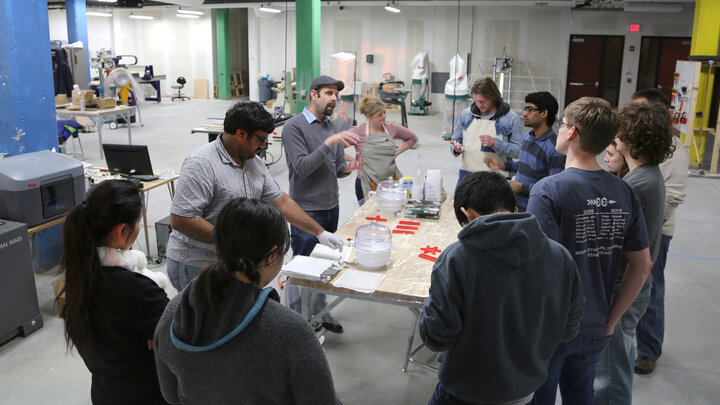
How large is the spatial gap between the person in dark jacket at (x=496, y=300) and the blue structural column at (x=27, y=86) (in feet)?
14.4

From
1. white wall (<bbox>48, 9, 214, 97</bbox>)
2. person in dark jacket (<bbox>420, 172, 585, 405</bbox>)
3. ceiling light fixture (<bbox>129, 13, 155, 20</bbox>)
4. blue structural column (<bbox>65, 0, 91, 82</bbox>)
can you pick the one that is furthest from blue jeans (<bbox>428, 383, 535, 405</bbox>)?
ceiling light fixture (<bbox>129, 13, 155, 20</bbox>)

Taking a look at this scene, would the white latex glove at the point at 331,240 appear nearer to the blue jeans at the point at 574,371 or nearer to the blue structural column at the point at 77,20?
the blue jeans at the point at 574,371

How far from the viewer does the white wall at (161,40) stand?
20312mm

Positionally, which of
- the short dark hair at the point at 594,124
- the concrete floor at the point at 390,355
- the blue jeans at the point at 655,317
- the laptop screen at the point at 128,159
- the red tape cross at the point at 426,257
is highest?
the short dark hair at the point at 594,124

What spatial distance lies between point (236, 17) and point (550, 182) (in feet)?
66.5

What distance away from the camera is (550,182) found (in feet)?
7.05

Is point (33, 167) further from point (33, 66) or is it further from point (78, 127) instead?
point (78, 127)

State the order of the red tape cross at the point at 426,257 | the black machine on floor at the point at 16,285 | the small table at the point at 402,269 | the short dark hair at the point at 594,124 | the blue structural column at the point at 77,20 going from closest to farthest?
the short dark hair at the point at 594,124, the small table at the point at 402,269, the red tape cross at the point at 426,257, the black machine on floor at the point at 16,285, the blue structural column at the point at 77,20

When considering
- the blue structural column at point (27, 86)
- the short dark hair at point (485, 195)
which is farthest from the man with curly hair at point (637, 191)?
the blue structural column at point (27, 86)

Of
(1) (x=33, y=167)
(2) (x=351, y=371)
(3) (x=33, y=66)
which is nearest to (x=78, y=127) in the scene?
(3) (x=33, y=66)

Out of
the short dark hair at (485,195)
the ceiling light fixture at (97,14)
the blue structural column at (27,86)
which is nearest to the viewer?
the short dark hair at (485,195)

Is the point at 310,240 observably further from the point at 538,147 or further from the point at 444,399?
the point at 444,399

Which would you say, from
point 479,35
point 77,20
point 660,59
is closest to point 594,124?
point 77,20

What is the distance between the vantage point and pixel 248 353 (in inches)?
51.6
